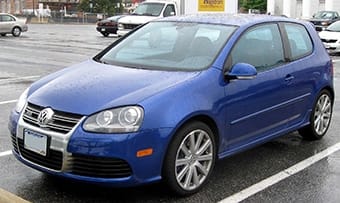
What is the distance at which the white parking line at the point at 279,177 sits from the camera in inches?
176

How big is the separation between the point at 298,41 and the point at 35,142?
3.28 m

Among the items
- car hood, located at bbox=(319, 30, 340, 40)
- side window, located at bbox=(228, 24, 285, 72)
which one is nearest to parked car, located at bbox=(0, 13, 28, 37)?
car hood, located at bbox=(319, 30, 340, 40)

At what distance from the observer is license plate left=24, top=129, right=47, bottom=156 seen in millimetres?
4098

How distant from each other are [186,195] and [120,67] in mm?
1355

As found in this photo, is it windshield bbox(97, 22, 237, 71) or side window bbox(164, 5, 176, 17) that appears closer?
windshield bbox(97, 22, 237, 71)

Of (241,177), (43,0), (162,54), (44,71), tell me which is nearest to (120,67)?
(162,54)

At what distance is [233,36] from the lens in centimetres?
505

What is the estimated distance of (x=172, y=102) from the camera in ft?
13.8

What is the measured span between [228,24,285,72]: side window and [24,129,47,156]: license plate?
1852mm

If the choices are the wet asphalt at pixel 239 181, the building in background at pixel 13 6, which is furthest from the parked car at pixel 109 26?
the building in background at pixel 13 6

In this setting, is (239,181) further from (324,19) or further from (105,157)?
(324,19)

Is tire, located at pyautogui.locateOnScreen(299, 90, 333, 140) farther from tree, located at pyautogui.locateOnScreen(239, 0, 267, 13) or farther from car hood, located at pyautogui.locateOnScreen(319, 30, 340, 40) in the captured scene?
tree, located at pyautogui.locateOnScreen(239, 0, 267, 13)

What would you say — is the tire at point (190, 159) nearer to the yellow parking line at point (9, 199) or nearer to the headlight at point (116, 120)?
the headlight at point (116, 120)

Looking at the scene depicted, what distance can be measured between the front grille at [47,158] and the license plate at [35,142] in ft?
0.14
